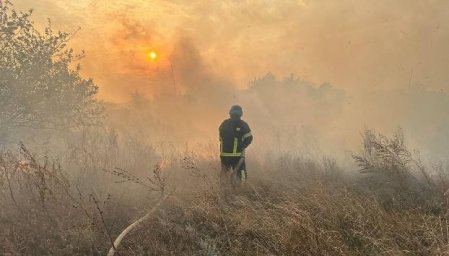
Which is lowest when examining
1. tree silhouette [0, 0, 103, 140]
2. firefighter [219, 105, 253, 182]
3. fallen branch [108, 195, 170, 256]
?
fallen branch [108, 195, 170, 256]

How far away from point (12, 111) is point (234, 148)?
21.1ft

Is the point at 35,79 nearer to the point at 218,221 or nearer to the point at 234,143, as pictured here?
the point at 234,143

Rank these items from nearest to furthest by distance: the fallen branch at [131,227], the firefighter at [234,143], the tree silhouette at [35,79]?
1. the fallen branch at [131,227]
2. the firefighter at [234,143]
3. the tree silhouette at [35,79]

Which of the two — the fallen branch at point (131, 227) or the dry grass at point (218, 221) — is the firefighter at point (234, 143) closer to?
the dry grass at point (218, 221)

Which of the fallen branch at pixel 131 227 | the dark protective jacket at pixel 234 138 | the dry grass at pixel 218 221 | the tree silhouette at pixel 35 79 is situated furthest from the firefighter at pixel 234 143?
the tree silhouette at pixel 35 79

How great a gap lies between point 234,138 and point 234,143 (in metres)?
0.11

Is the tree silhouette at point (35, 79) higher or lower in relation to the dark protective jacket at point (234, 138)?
higher

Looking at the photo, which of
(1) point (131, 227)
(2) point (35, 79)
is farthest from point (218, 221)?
(2) point (35, 79)

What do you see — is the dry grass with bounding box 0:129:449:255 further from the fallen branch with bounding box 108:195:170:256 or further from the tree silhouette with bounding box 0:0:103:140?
the tree silhouette with bounding box 0:0:103:140

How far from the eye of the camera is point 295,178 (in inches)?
388

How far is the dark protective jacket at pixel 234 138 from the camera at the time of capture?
9570mm

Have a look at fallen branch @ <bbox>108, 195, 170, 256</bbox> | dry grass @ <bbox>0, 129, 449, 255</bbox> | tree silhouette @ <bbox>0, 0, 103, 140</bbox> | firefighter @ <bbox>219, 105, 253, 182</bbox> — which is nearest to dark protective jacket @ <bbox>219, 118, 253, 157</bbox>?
firefighter @ <bbox>219, 105, 253, 182</bbox>

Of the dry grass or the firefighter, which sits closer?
the dry grass

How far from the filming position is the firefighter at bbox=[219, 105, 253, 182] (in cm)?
953
